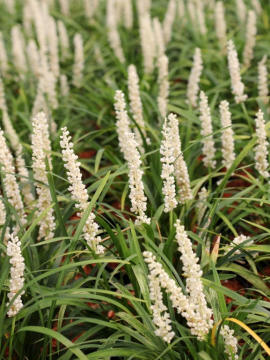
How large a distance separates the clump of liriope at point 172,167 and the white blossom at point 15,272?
0.91 meters

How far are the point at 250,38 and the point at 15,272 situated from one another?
15.1 feet

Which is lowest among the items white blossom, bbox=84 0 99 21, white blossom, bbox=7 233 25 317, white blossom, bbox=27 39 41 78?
white blossom, bbox=7 233 25 317

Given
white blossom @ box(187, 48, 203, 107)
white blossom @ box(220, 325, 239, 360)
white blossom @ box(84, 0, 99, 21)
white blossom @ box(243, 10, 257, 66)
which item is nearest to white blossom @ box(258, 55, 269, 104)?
white blossom @ box(187, 48, 203, 107)

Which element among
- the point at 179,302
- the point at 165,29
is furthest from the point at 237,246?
the point at 165,29

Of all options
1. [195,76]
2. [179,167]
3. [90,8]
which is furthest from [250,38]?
[90,8]

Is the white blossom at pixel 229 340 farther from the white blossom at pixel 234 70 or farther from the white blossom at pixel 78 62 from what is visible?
the white blossom at pixel 78 62

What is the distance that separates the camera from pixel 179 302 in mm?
2566

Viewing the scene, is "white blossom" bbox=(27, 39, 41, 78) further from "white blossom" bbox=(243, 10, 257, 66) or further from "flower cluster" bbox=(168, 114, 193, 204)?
"flower cluster" bbox=(168, 114, 193, 204)

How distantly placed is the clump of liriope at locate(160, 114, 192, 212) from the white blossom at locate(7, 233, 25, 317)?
0.91 metres

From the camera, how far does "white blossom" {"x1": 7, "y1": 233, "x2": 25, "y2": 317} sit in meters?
2.80

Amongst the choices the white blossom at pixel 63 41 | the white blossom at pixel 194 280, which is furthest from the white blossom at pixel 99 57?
the white blossom at pixel 194 280

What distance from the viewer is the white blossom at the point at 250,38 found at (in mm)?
6395

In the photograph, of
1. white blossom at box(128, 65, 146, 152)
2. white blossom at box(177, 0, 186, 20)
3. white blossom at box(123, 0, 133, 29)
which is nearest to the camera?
white blossom at box(128, 65, 146, 152)

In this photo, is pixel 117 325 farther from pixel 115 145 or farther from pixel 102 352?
pixel 115 145
